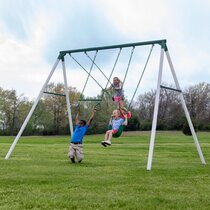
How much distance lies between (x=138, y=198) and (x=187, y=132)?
44894mm

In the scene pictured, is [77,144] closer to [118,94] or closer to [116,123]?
[116,123]

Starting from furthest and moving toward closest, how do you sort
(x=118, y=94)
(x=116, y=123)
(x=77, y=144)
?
(x=77, y=144), (x=118, y=94), (x=116, y=123)

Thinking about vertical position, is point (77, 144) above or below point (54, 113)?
below

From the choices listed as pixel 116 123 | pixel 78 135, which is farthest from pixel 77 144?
pixel 116 123

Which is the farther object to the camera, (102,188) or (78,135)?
(78,135)

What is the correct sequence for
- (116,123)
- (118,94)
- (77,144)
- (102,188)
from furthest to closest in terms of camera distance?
(77,144), (118,94), (116,123), (102,188)

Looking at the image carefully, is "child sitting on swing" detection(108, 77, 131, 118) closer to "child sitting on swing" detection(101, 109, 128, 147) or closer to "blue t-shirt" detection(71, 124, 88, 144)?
"child sitting on swing" detection(101, 109, 128, 147)

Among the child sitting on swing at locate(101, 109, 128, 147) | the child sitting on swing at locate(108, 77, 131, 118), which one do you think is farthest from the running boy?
the child sitting on swing at locate(108, 77, 131, 118)

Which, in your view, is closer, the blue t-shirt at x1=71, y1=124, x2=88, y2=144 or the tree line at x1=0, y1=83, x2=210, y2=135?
the blue t-shirt at x1=71, y1=124, x2=88, y2=144

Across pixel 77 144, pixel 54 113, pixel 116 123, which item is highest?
pixel 54 113

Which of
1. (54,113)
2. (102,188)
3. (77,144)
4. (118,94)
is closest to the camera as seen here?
(102,188)

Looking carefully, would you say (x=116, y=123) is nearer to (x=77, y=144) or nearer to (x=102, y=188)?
(x=77, y=144)

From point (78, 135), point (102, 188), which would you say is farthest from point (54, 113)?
point (102, 188)

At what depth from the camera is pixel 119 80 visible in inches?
432
